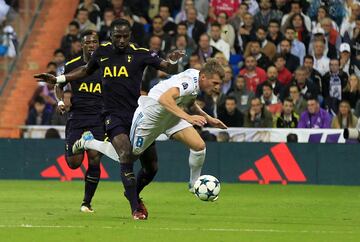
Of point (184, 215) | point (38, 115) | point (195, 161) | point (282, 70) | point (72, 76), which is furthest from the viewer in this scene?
point (282, 70)

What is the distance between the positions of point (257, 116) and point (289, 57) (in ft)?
6.55

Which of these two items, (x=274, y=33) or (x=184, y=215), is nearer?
(x=184, y=215)

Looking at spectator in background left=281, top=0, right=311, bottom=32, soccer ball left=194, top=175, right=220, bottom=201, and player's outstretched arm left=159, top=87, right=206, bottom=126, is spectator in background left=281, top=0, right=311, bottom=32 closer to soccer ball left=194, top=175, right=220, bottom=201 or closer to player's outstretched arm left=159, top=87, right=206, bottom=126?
soccer ball left=194, top=175, right=220, bottom=201

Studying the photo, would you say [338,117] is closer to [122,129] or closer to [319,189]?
[319,189]

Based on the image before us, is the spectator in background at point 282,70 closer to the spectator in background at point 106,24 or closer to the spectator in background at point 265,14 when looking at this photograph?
the spectator in background at point 265,14

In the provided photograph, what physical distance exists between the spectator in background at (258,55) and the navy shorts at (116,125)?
10.5m

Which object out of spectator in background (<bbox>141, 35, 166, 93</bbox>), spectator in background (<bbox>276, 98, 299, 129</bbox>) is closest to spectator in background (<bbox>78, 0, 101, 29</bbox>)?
spectator in background (<bbox>141, 35, 166, 93</bbox>)

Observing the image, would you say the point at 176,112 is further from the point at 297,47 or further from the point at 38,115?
the point at 297,47

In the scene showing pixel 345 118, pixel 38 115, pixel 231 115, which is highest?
pixel 345 118

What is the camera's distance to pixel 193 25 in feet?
82.3

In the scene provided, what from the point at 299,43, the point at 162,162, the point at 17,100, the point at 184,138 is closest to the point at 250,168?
the point at 162,162

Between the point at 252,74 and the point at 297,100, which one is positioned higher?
the point at 252,74

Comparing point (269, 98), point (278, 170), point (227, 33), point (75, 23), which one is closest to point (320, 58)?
point (269, 98)

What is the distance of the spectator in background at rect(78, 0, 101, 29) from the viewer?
26.0 meters
